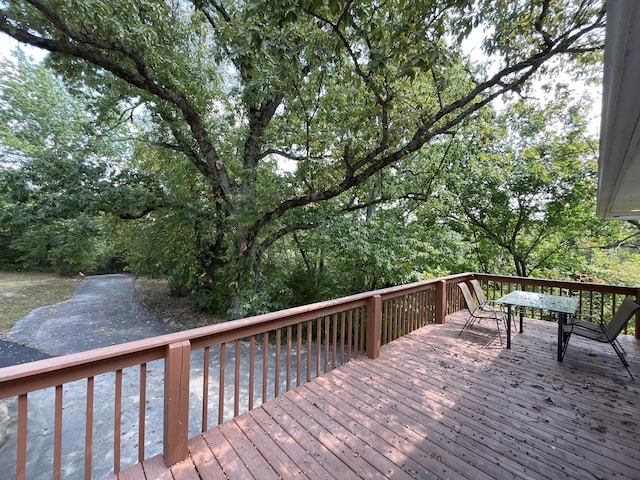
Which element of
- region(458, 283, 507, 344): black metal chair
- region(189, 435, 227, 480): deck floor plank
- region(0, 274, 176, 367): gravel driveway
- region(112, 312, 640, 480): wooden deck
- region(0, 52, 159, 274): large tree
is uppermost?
region(0, 52, 159, 274): large tree

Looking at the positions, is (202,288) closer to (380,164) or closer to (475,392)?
(380,164)

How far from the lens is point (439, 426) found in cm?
223

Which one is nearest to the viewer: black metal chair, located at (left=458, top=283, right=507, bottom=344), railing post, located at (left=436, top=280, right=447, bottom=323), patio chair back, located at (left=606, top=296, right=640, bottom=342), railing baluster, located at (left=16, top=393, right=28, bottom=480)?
railing baluster, located at (left=16, top=393, right=28, bottom=480)

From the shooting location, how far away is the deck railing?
149cm

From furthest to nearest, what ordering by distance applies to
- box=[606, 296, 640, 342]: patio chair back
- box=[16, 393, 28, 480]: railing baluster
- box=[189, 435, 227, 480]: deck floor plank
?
1. box=[606, 296, 640, 342]: patio chair back
2. box=[189, 435, 227, 480]: deck floor plank
3. box=[16, 393, 28, 480]: railing baluster

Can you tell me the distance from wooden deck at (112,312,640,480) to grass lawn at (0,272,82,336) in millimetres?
9520

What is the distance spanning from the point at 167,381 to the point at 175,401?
0.15 metres

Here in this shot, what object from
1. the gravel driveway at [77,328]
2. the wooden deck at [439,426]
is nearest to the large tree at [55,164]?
the gravel driveway at [77,328]

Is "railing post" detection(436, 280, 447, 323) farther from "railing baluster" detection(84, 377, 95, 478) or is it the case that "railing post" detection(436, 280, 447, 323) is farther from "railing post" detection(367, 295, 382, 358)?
"railing baluster" detection(84, 377, 95, 478)

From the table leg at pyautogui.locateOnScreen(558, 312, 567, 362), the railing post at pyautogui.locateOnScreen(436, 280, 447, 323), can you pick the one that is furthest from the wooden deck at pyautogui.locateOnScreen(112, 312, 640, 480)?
the railing post at pyautogui.locateOnScreen(436, 280, 447, 323)

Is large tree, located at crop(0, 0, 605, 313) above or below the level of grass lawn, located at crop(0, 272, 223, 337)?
above

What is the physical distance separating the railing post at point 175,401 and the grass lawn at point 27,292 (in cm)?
932

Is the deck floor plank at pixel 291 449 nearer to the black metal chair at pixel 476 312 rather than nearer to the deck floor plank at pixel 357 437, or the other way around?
the deck floor plank at pixel 357 437

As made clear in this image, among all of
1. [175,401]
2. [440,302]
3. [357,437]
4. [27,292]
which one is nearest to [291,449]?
[357,437]
